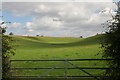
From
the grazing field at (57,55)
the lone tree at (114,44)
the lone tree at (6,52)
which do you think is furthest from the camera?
Result: the grazing field at (57,55)

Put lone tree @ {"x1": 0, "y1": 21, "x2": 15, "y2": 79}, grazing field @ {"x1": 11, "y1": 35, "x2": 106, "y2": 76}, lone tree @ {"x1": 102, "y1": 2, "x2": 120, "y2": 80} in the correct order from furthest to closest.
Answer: grazing field @ {"x1": 11, "y1": 35, "x2": 106, "y2": 76} < lone tree @ {"x1": 0, "y1": 21, "x2": 15, "y2": 79} < lone tree @ {"x1": 102, "y1": 2, "x2": 120, "y2": 80}

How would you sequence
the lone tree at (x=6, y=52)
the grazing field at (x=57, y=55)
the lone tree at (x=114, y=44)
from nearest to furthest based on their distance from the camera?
the lone tree at (x=114, y=44), the lone tree at (x=6, y=52), the grazing field at (x=57, y=55)

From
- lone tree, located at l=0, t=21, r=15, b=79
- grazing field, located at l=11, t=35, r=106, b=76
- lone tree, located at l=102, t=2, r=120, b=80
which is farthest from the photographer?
grazing field, located at l=11, t=35, r=106, b=76

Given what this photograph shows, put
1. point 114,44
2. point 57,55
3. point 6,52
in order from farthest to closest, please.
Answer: point 57,55 < point 6,52 < point 114,44

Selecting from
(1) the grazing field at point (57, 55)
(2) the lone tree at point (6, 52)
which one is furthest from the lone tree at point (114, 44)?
(2) the lone tree at point (6, 52)

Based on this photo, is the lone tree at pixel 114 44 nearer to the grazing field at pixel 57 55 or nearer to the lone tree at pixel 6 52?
the grazing field at pixel 57 55

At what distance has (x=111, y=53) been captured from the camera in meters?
8.21

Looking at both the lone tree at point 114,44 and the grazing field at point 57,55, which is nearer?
the lone tree at point 114,44

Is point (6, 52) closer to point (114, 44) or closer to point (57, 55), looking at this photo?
point (114, 44)

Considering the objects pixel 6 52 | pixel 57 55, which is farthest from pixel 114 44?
pixel 57 55

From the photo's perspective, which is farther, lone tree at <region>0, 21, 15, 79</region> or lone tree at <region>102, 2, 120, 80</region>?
lone tree at <region>0, 21, 15, 79</region>

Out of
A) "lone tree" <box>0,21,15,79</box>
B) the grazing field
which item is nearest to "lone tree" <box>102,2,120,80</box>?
the grazing field

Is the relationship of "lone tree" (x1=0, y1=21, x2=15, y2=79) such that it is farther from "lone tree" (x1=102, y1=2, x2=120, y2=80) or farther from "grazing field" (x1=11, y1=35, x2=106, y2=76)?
"lone tree" (x1=102, y1=2, x2=120, y2=80)

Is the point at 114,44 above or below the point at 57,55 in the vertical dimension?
above
